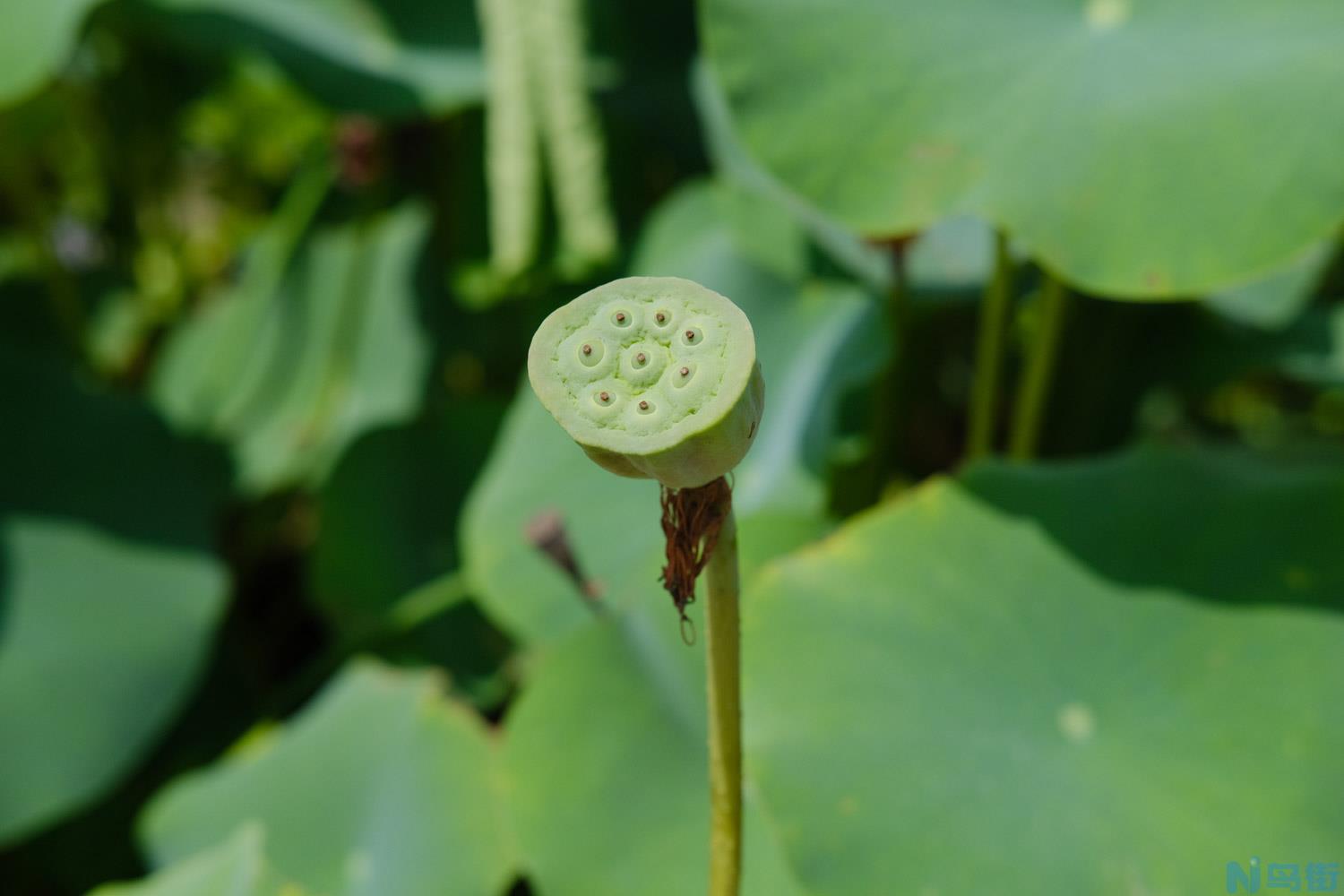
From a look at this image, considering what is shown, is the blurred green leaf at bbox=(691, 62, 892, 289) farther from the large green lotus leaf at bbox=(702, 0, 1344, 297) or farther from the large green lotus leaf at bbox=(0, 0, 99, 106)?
the large green lotus leaf at bbox=(0, 0, 99, 106)

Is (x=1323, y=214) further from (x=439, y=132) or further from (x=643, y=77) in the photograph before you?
(x=439, y=132)

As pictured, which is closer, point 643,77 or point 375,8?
point 375,8

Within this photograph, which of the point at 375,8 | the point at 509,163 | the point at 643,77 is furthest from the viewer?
the point at 643,77

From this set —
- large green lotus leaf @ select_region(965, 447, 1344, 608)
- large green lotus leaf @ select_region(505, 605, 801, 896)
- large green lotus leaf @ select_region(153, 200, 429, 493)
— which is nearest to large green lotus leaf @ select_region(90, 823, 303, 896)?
large green lotus leaf @ select_region(505, 605, 801, 896)

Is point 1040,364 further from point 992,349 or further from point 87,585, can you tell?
point 87,585

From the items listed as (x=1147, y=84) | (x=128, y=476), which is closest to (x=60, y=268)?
(x=128, y=476)

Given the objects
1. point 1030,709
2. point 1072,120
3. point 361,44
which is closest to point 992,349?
point 1072,120

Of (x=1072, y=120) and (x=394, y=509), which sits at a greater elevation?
(x=1072, y=120)
